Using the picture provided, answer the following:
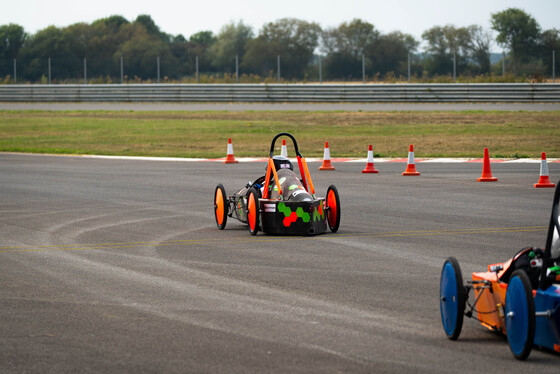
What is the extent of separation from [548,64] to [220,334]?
43.2 meters

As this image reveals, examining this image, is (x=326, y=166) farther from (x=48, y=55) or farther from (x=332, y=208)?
(x=48, y=55)

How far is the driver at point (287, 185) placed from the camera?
11648mm

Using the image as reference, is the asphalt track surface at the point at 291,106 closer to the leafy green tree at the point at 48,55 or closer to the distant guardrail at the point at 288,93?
the distant guardrail at the point at 288,93

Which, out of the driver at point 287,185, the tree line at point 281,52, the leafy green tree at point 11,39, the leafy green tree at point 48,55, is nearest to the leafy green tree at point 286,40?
the tree line at point 281,52

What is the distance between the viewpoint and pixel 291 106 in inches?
1702

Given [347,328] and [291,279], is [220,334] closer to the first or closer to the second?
[347,328]

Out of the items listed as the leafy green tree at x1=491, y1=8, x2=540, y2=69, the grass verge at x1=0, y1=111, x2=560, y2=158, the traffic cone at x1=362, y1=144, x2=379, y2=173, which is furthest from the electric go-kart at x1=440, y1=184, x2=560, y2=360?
the leafy green tree at x1=491, y1=8, x2=540, y2=69

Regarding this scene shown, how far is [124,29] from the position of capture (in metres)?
86.9

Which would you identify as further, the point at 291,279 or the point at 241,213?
the point at 241,213

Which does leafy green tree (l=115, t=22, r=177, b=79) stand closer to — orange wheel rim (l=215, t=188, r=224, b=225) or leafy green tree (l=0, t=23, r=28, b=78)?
leafy green tree (l=0, t=23, r=28, b=78)

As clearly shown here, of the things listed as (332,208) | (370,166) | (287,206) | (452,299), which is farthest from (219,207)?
(370,166)

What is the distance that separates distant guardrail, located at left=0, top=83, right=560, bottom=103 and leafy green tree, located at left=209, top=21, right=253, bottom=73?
3054 cm

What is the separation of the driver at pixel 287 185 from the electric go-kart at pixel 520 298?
5178 millimetres

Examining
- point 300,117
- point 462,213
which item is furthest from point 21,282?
point 300,117
